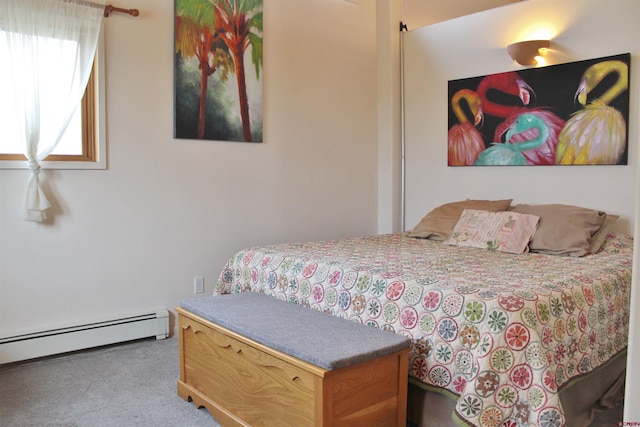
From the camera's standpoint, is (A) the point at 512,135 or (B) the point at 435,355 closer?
(B) the point at 435,355

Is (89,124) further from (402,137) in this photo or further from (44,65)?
(402,137)

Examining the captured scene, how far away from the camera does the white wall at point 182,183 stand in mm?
3186

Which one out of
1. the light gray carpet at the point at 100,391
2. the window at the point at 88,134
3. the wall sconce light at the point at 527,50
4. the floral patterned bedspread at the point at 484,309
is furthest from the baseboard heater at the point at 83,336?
the wall sconce light at the point at 527,50

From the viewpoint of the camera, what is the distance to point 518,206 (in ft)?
12.0

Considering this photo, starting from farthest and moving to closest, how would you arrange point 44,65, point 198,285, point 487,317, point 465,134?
point 465,134 < point 198,285 < point 44,65 < point 487,317

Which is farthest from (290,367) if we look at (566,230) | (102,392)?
(566,230)

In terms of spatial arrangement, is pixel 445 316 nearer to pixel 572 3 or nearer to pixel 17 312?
pixel 17 312

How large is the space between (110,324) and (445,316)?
7.17ft

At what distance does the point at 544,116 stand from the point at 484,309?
2.23 m

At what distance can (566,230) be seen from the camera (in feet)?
10.3

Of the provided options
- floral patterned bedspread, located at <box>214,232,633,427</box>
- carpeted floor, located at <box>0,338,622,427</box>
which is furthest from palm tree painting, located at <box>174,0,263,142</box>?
carpeted floor, located at <box>0,338,622,427</box>

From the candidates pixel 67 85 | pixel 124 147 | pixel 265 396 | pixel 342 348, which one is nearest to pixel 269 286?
pixel 265 396

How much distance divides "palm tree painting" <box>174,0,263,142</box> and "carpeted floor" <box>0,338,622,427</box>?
4.81 feet

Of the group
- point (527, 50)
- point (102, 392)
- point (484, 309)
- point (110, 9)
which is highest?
point (110, 9)
